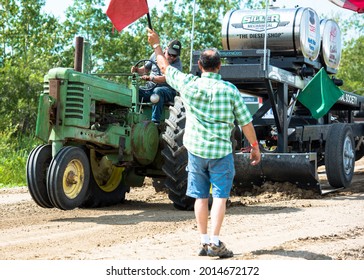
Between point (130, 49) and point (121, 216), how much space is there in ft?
85.9

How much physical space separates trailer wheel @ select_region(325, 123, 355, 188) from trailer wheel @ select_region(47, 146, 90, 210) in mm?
4162

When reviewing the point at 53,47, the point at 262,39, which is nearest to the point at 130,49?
the point at 53,47

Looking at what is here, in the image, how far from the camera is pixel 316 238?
7.57 metres

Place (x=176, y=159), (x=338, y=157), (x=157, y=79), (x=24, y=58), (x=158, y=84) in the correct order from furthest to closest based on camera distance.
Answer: (x=24, y=58) → (x=338, y=157) → (x=158, y=84) → (x=157, y=79) → (x=176, y=159)

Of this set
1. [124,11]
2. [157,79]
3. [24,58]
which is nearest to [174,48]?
[157,79]

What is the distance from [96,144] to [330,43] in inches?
204

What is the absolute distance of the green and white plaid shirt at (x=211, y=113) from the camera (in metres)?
6.63

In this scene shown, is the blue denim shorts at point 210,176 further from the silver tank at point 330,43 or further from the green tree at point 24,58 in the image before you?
the green tree at point 24,58

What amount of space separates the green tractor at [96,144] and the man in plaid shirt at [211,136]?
8.83 ft

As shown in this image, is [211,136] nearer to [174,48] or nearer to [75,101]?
[75,101]

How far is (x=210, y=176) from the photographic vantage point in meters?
6.75

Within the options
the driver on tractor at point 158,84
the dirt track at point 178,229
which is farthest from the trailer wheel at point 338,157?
the driver on tractor at point 158,84

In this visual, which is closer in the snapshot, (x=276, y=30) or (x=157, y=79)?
(x=157, y=79)

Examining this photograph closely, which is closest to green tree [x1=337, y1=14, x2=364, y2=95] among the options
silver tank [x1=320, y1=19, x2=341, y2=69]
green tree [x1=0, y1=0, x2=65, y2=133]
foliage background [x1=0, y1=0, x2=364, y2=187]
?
foliage background [x1=0, y1=0, x2=364, y2=187]
